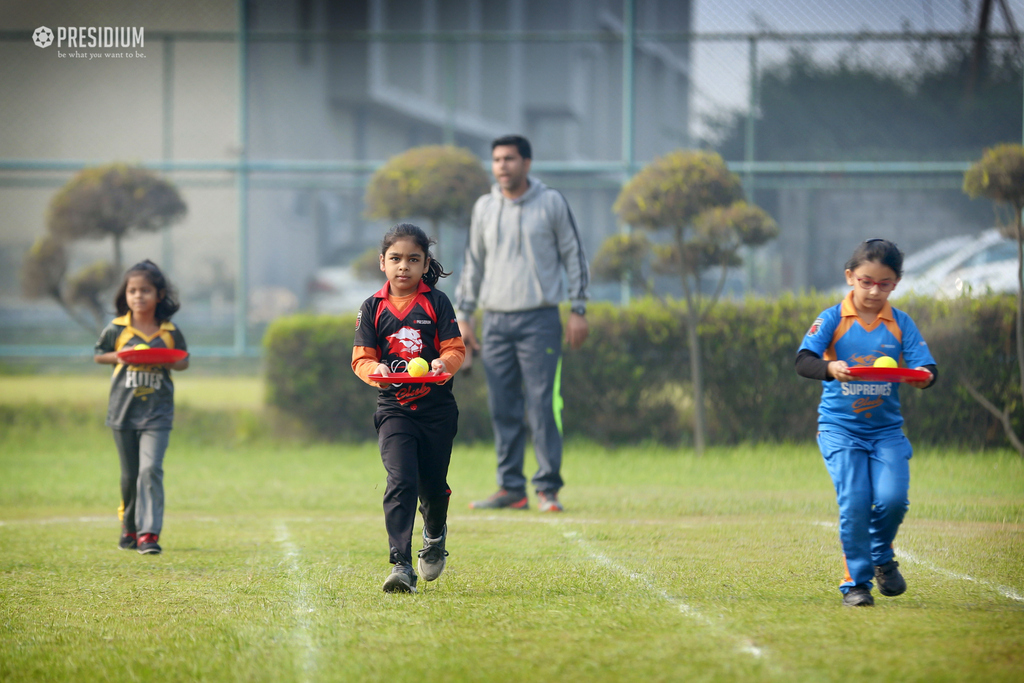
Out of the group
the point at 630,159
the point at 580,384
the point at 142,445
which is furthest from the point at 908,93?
the point at 142,445

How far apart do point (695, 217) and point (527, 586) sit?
5.42m

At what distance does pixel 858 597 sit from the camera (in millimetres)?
4039

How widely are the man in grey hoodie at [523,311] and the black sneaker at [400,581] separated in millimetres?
2555

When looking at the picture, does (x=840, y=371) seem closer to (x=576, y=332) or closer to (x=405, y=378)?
(x=405, y=378)

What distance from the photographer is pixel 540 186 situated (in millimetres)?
7207

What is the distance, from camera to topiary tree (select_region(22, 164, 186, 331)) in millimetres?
10203

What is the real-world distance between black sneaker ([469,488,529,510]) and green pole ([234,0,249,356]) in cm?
507

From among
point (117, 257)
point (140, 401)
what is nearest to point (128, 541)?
point (140, 401)

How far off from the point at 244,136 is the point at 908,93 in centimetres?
707

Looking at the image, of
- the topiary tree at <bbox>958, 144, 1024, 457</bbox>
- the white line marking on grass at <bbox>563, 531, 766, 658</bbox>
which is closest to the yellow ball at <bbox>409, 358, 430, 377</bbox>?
the white line marking on grass at <bbox>563, 531, 766, 658</bbox>

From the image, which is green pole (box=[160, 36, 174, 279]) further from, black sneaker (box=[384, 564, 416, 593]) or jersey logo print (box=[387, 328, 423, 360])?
black sneaker (box=[384, 564, 416, 593])

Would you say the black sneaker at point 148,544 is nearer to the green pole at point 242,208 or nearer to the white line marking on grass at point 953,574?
the white line marking on grass at point 953,574

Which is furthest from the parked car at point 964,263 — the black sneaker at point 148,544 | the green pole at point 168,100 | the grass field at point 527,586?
the green pole at point 168,100

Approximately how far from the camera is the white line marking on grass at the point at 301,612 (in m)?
3.33
